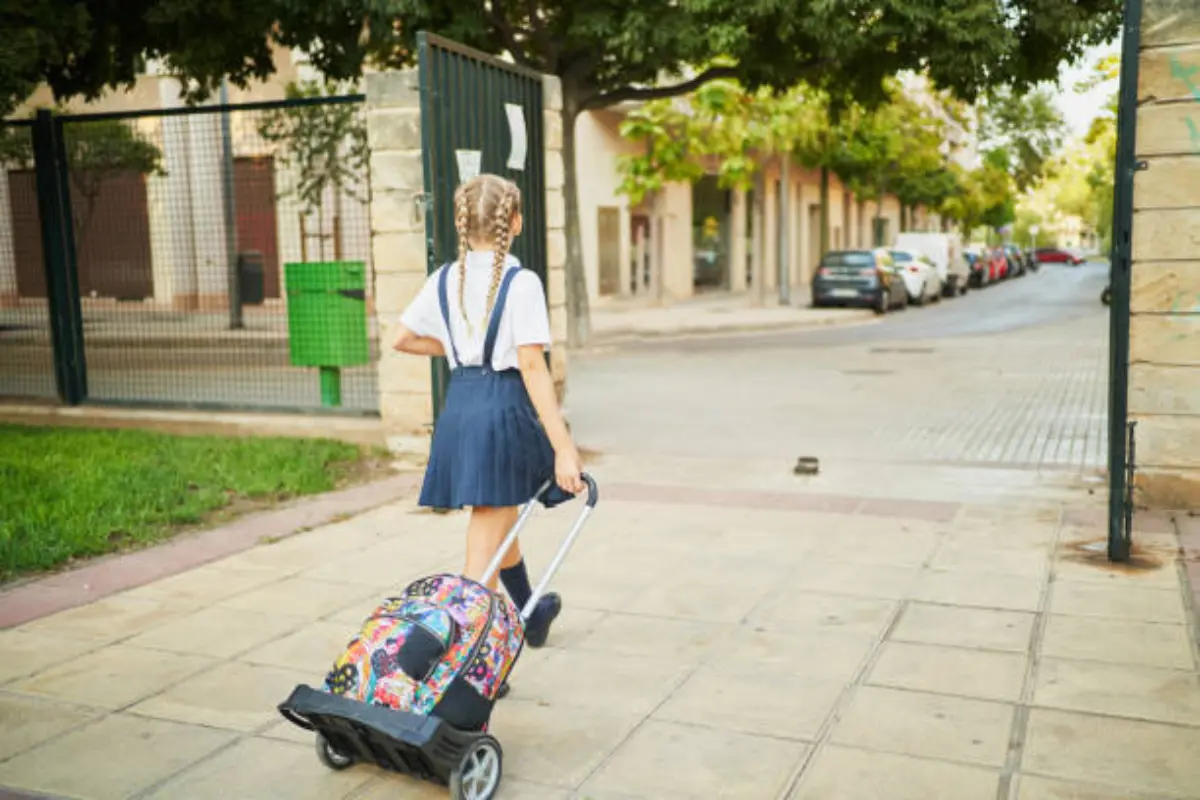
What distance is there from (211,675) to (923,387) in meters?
10.9

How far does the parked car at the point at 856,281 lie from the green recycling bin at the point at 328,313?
21.7 metres

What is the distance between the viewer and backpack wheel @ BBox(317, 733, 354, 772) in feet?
12.0

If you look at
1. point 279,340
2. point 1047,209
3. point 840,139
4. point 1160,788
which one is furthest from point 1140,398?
point 1047,209

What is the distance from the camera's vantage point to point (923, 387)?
1405 cm

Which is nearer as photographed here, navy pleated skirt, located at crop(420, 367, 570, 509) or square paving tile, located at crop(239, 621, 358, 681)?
navy pleated skirt, located at crop(420, 367, 570, 509)

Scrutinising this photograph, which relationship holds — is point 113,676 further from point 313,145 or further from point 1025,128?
point 1025,128

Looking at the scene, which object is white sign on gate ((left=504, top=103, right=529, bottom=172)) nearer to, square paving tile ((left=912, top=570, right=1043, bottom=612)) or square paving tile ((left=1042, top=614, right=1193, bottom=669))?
square paving tile ((left=912, top=570, right=1043, bottom=612))

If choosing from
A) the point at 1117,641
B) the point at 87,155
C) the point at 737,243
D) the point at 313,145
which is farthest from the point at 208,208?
the point at 737,243

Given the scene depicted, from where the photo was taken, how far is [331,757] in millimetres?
3664

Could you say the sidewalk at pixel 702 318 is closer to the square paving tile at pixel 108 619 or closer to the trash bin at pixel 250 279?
the trash bin at pixel 250 279

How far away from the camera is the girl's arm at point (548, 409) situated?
4027 mm

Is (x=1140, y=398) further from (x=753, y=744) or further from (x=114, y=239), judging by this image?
(x=114, y=239)

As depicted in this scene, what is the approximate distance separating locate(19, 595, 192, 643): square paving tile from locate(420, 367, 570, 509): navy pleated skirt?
1.77 metres

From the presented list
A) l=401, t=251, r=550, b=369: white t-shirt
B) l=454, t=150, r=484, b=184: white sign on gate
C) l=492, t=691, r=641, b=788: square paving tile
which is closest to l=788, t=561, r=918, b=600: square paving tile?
l=492, t=691, r=641, b=788: square paving tile
